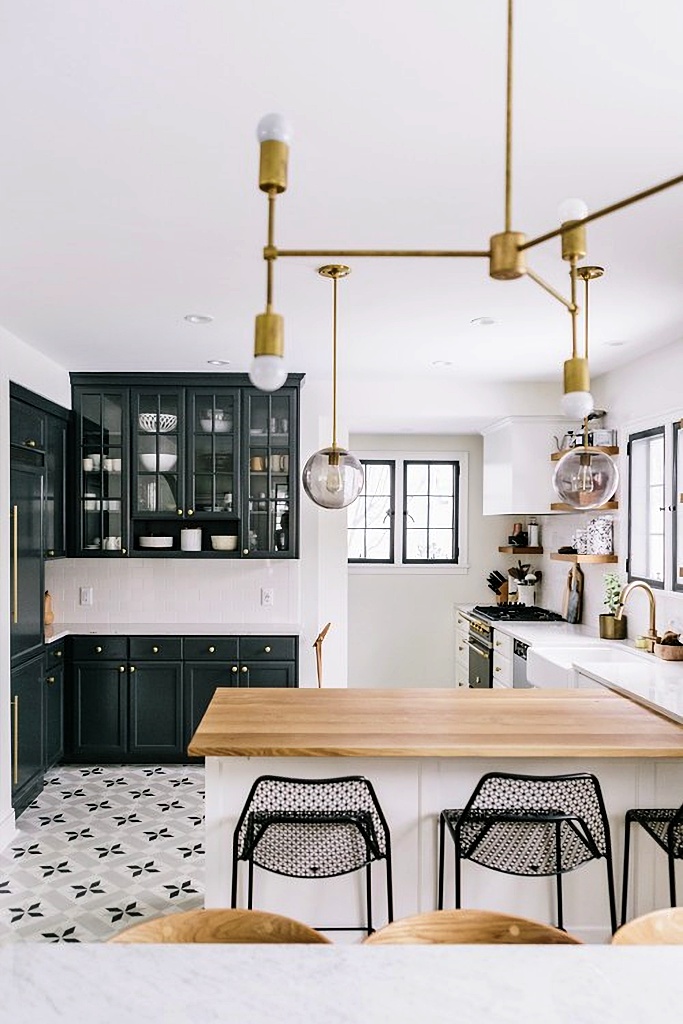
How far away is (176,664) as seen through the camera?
5195 millimetres

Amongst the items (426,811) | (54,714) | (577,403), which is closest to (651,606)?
(426,811)

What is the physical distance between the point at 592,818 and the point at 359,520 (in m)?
4.68

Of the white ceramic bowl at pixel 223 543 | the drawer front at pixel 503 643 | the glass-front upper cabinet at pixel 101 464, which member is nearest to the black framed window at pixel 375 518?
the drawer front at pixel 503 643

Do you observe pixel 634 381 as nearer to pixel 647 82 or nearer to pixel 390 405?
pixel 390 405

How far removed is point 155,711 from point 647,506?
3324 millimetres

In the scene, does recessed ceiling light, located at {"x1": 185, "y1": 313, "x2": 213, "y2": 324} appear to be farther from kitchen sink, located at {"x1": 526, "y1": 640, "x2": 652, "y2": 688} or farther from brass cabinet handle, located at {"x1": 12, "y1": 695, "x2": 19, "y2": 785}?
kitchen sink, located at {"x1": 526, "y1": 640, "x2": 652, "y2": 688}

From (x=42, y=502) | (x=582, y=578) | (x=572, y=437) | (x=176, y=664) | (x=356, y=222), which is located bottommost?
(x=176, y=664)

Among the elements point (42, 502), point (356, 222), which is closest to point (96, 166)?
point (356, 222)

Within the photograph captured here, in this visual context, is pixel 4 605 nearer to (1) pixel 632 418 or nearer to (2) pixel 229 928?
(2) pixel 229 928

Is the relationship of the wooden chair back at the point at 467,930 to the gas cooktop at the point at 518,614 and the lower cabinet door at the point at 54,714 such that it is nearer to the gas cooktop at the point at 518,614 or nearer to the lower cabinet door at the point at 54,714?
the lower cabinet door at the point at 54,714

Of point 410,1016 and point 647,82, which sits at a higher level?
point 647,82

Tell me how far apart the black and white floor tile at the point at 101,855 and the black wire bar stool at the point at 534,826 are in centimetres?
148

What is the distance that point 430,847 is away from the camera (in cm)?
286

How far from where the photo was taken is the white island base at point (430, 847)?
2.84 metres
